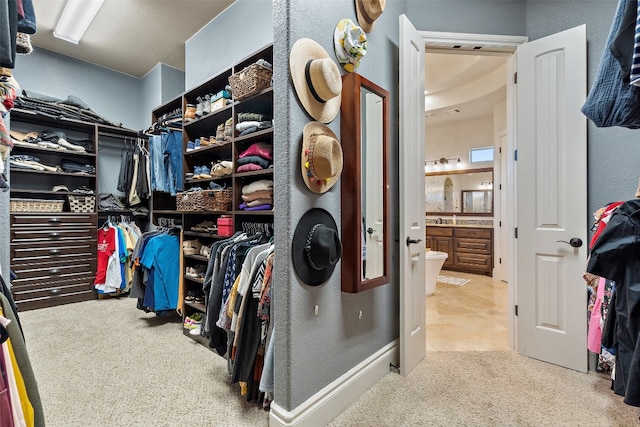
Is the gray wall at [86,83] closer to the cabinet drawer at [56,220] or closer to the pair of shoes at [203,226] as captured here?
the cabinet drawer at [56,220]

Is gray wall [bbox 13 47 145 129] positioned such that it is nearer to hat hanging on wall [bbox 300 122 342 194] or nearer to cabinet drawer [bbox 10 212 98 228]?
cabinet drawer [bbox 10 212 98 228]

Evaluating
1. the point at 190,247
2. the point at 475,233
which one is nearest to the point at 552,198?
the point at 190,247

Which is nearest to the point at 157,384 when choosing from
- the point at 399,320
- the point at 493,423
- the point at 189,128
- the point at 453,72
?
the point at 399,320

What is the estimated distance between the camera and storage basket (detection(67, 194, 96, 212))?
12.3 feet

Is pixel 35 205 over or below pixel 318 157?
below

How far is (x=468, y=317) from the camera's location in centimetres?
319

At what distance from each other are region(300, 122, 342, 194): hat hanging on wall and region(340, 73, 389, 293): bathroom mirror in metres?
0.17

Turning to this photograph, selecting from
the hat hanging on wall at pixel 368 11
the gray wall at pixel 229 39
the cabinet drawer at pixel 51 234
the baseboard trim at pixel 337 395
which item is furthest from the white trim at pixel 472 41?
the cabinet drawer at pixel 51 234

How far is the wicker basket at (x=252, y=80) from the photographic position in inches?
84.0

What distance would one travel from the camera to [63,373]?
2.07m

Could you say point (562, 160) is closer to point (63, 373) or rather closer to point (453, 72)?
point (453, 72)

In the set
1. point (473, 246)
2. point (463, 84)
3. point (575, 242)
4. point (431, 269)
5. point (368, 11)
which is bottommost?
point (431, 269)

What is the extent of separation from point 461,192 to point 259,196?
4.86 m

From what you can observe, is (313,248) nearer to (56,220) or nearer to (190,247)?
(190,247)
